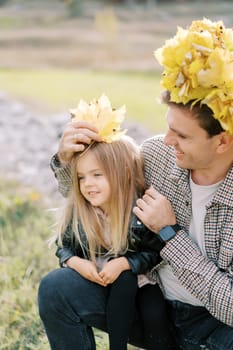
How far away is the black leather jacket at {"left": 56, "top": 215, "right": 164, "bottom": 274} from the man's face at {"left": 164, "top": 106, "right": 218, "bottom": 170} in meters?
0.29

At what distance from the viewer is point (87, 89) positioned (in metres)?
8.44

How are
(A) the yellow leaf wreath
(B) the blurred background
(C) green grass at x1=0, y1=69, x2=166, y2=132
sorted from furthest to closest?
(C) green grass at x1=0, y1=69, x2=166, y2=132, (B) the blurred background, (A) the yellow leaf wreath

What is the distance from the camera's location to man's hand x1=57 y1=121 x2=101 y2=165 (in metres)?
2.62

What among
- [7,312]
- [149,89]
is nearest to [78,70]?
[149,89]

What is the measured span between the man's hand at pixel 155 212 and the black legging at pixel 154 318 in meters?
0.26

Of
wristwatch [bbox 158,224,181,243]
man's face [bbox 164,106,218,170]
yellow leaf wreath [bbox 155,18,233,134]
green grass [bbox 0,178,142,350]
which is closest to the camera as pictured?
yellow leaf wreath [bbox 155,18,233,134]

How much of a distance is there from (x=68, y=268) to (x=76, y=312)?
0.16m

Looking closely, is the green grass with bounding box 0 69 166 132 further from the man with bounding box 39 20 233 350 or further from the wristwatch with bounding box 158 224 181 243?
the wristwatch with bounding box 158 224 181 243

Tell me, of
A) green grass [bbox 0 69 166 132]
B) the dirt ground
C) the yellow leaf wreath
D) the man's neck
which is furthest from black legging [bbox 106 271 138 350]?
the dirt ground

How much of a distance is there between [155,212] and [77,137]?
0.38m

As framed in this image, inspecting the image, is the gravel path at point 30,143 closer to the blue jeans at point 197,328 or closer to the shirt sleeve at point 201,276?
the blue jeans at point 197,328

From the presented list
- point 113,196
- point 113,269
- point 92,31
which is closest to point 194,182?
point 113,196

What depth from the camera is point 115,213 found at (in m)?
2.69

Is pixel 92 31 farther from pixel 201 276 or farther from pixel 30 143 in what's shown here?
pixel 201 276
